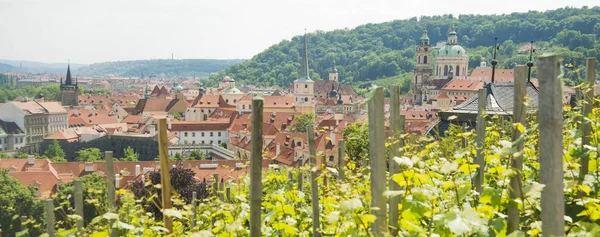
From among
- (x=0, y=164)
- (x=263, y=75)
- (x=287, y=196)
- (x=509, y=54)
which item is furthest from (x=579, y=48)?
(x=287, y=196)

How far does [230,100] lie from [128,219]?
75859 millimetres

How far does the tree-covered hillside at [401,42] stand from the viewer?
125 metres

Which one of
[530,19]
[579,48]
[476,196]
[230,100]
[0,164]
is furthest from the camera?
[530,19]

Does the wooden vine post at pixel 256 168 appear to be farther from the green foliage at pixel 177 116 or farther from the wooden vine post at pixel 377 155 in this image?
the green foliage at pixel 177 116

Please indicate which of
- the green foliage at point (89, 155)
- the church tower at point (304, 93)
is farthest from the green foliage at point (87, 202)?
the church tower at point (304, 93)

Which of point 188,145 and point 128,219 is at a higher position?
point 128,219

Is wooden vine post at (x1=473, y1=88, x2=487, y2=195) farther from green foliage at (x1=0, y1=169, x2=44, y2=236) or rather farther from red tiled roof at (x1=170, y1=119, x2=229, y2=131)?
red tiled roof at (x1=170, y1=119, x2=229, y2=131)

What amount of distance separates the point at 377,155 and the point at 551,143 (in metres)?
0.68

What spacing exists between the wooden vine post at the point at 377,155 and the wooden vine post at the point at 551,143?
61 cm

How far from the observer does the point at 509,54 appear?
128875mm

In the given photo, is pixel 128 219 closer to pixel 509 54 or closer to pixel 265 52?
pixel 509 54

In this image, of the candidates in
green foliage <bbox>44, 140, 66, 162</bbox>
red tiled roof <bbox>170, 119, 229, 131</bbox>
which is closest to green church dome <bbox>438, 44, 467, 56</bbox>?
red tiled roof <bbox>170, 119, 229, 131</bbox>

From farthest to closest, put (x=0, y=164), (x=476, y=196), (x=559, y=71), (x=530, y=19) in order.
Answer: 1. (x=530, y=19)
2. (x=0, y=164)
3. (x=476, y=196)
4. (x=559, y=71)

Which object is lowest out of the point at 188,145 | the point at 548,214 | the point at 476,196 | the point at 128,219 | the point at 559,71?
the point at 188,145
